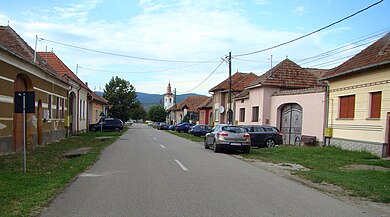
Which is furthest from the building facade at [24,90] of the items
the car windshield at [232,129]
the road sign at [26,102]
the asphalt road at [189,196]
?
the car windshield at [232,129]

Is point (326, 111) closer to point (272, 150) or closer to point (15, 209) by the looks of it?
point (272, 150)

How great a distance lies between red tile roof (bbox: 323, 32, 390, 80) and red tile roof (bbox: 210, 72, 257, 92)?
22590 mm

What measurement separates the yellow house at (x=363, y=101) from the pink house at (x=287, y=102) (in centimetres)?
159

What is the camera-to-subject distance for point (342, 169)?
44.3 ft

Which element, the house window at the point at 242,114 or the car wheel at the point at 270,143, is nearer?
the car wheel at the point at 270,143

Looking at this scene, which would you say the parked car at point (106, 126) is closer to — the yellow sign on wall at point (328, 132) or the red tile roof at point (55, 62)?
the red tile roof at point (55, 62)

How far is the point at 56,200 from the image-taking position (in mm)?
7371

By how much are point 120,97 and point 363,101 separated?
6261cm

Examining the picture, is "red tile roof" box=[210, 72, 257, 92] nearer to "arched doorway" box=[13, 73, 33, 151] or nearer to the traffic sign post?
"arched doorway" box=[13, 73, 33, 151]

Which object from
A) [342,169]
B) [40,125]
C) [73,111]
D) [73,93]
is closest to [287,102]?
[342,169]

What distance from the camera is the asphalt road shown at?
6.65 m

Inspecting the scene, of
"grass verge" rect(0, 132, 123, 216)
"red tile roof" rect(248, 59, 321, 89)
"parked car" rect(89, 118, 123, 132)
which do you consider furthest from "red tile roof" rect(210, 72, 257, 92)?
"grass verge" rect(0, 132, 123, 216)

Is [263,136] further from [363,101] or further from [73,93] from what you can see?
[73,93]

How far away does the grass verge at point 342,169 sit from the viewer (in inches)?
371
